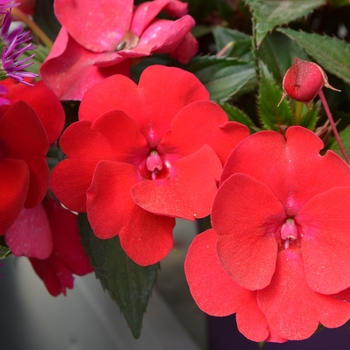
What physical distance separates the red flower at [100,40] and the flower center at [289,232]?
0.14 m

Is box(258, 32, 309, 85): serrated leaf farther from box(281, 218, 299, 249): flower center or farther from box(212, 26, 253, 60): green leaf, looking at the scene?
box(281, 218, 299, 249): flower center

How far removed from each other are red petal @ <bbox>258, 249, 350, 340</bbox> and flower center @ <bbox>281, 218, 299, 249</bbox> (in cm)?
1

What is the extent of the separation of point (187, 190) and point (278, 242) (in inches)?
2.5

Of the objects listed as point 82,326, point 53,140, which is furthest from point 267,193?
point 82,326

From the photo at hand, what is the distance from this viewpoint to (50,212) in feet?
1.20

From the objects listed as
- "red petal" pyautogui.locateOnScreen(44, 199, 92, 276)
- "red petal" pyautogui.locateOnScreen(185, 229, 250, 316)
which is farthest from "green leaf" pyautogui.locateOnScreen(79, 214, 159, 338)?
"red petal" pyautogui.locateOnScreen(185, 229, 250, 316)

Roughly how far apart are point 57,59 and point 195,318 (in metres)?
0.47

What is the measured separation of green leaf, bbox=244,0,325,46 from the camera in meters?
0.39

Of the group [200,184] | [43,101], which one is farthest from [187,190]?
[43,101]

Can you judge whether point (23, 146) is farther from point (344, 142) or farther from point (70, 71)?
point (344, 142)

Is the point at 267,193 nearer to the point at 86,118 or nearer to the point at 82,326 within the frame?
the point at 86,118

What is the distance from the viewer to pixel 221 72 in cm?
42

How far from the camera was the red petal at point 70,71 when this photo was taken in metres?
0.32

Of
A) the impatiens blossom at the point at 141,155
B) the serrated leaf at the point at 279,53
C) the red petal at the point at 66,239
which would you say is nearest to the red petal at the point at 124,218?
the impatiens blossom at the point at 141,155
